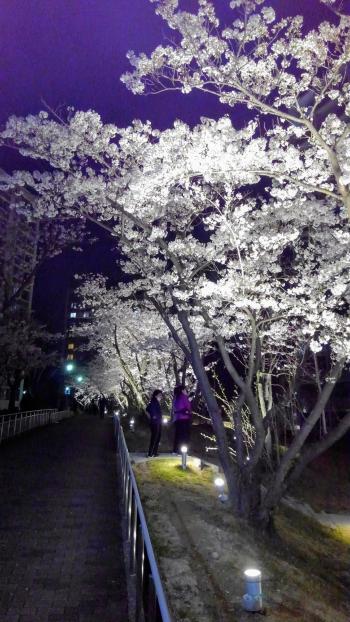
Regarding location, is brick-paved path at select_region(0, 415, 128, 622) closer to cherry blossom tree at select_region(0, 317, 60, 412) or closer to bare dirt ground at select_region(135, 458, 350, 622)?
bare dirt ground at select_region(135, 458, 350, 622)

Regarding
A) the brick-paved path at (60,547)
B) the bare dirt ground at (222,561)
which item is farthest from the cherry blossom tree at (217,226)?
the brick-paved path at (60,547)

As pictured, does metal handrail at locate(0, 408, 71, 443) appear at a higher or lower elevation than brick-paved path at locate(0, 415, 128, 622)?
higher

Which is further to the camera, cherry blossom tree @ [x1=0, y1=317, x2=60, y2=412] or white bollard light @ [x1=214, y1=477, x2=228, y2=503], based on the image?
cherry blossom tree @ [x1=0, y1=317, x2=60, y2=412]

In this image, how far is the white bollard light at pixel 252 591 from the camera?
471 centimetres

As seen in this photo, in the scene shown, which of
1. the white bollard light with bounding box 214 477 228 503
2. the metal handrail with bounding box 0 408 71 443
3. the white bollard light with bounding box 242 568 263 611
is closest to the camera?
the white bollard light with bounding box 242 568 263 611

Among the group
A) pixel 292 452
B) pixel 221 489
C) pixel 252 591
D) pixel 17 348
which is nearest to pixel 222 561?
pixel 252 591

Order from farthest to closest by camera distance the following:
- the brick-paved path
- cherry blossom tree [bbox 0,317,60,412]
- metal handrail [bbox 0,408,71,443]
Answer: cherry blossom tree [bbox 0,317,60,412] → metal handrail [bbox 0,408,71,443] → the brick-paved path

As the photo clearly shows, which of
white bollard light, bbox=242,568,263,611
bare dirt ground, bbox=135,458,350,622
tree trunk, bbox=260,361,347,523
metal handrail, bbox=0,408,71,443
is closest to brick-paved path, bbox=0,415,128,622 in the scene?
bare dirt ground, bbox=135,458,350,622

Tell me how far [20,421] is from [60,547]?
1474 centimetres

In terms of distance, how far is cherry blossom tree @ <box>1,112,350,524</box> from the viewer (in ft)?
24.9

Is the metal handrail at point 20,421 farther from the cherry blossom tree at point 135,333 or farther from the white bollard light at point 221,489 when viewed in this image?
the white bollard light at point 221,489

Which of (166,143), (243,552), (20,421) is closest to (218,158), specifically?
(166,143)

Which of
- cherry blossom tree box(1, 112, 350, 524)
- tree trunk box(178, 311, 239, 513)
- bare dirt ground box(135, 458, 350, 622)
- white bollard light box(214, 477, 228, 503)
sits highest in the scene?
cherry blossom tree box(1, 112, 350, 524)

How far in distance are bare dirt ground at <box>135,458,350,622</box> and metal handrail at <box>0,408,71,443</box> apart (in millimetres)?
7992
